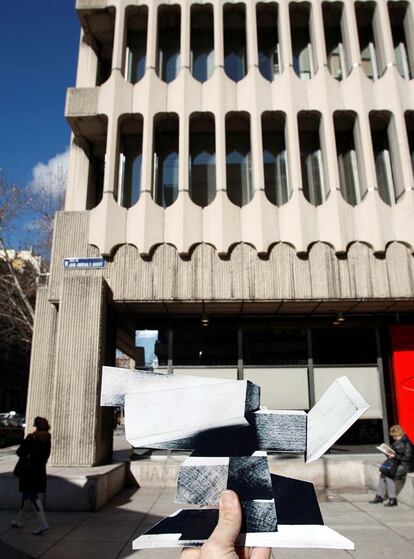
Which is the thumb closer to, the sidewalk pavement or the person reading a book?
the sidewalk pavement

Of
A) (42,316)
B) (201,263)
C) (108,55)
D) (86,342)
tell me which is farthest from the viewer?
(108,55)

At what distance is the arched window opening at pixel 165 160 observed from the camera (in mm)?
13516

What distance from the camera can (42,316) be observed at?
12891 mm

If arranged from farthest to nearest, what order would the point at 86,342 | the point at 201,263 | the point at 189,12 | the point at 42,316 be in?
the point at 189,12 < the point at 42,316 < the point at 201,263 < the point at 86,342

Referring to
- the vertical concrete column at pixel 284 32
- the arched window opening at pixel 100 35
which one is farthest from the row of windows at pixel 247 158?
the arched window opening at pixel 100 35

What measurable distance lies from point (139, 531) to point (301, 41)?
1488 cm

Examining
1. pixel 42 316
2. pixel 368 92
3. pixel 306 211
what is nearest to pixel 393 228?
pixel 306 211

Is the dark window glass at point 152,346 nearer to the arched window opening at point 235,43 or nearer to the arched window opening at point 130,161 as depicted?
the arched window opening at point 130,161

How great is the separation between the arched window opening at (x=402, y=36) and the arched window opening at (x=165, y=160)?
24.9 feet

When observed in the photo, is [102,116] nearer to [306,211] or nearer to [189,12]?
[189,12]

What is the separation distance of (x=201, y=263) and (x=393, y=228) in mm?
5435

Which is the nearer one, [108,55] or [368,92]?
[368,92]

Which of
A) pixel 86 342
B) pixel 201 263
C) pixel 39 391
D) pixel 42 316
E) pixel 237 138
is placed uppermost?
pixel 237 138

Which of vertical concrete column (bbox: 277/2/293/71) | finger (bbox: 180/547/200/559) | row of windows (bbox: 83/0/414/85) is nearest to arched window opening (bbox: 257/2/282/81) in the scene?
row of windows (bbox: 83/0/414/85)
